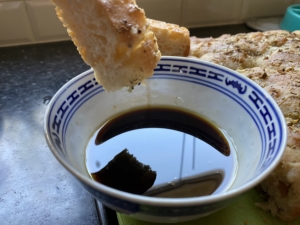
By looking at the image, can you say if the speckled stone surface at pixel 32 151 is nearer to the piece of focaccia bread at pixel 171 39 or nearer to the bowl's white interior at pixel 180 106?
the bowl's white interior at pixel 180 106

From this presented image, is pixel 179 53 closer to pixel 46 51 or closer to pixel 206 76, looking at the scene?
pixel 206 76

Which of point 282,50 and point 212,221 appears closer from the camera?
point 212,221

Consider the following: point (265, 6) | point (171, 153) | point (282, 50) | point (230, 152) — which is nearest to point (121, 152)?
point (171, 153)

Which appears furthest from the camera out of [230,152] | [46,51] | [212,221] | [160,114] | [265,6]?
[265,6]

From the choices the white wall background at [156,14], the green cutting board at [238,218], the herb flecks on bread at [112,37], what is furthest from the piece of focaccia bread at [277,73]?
the white wall background at [156,14]

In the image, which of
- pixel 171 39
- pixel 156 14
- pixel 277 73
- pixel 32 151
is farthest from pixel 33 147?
pixel 156 14

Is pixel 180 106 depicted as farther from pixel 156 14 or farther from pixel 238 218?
pixel 156 14
